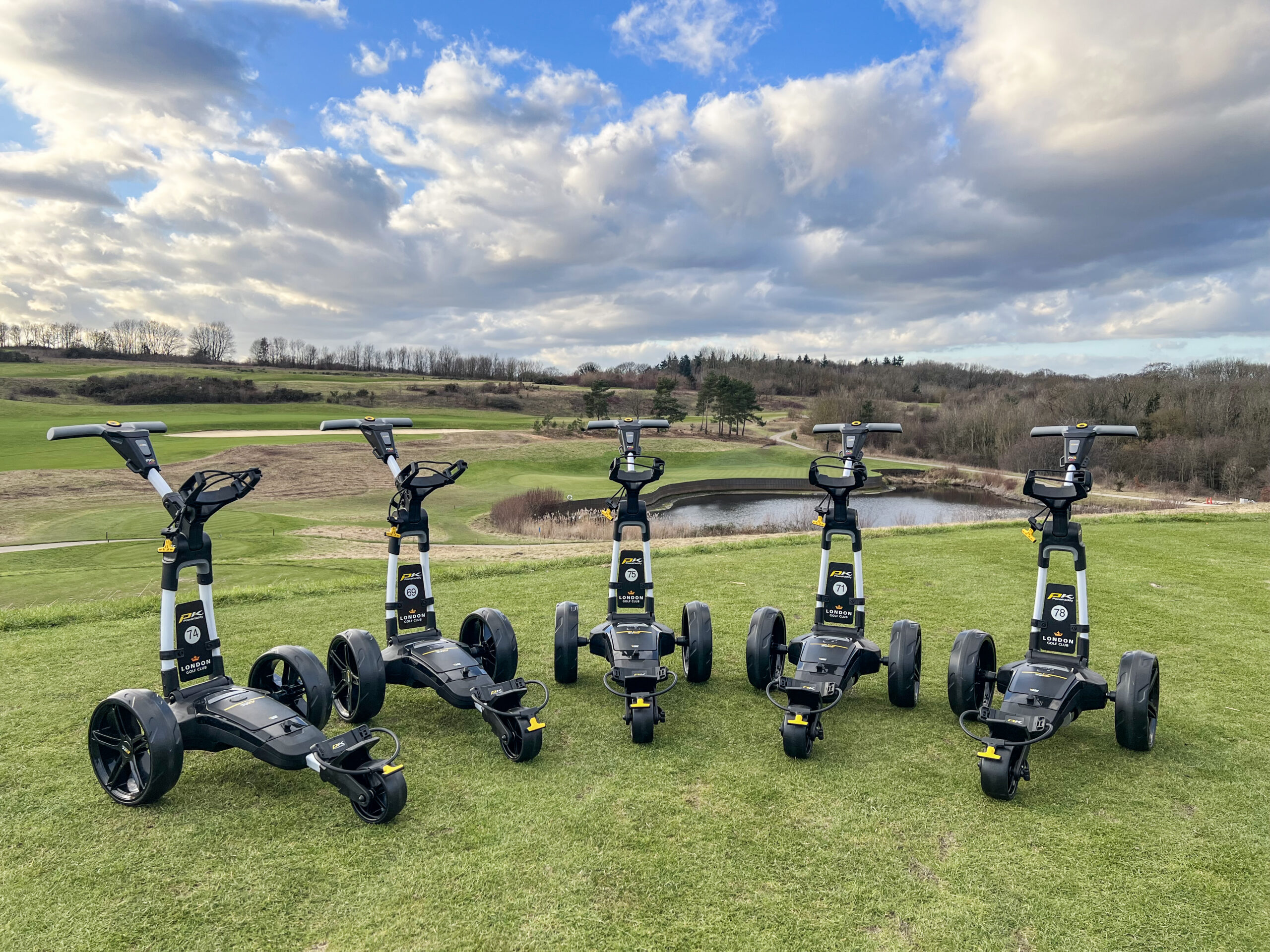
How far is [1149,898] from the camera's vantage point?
11.2ft

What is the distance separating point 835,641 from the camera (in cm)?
569

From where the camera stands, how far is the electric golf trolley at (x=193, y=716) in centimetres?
406

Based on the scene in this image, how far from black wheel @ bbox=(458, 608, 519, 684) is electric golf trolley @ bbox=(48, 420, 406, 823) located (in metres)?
1.54

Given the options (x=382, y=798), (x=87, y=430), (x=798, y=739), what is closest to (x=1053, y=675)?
(x=798, y=739)

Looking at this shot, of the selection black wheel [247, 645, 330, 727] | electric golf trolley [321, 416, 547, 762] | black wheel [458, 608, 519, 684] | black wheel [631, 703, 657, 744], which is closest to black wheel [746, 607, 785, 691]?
black wheel [631, 703, 657, 744]

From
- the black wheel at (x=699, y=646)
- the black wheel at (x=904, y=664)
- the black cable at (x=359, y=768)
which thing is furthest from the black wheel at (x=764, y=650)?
the black cable at (x=359, y=768)

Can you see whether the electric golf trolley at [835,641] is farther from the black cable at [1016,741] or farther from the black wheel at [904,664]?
the black cable at [1016,741]

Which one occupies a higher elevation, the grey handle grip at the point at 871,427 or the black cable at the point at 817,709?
the grey handle grip at the point at 871,427

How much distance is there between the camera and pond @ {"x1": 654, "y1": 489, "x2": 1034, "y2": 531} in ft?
98.3

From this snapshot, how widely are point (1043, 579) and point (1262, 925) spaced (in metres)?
2.35

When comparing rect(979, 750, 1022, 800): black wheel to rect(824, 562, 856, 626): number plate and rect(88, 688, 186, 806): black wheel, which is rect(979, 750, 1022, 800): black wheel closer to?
rect(824, 562, 856, 626): number plate

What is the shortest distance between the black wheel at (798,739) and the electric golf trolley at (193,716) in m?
2.54

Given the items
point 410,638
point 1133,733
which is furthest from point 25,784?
point 1133,733

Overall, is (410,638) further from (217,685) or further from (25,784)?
(25,784)
